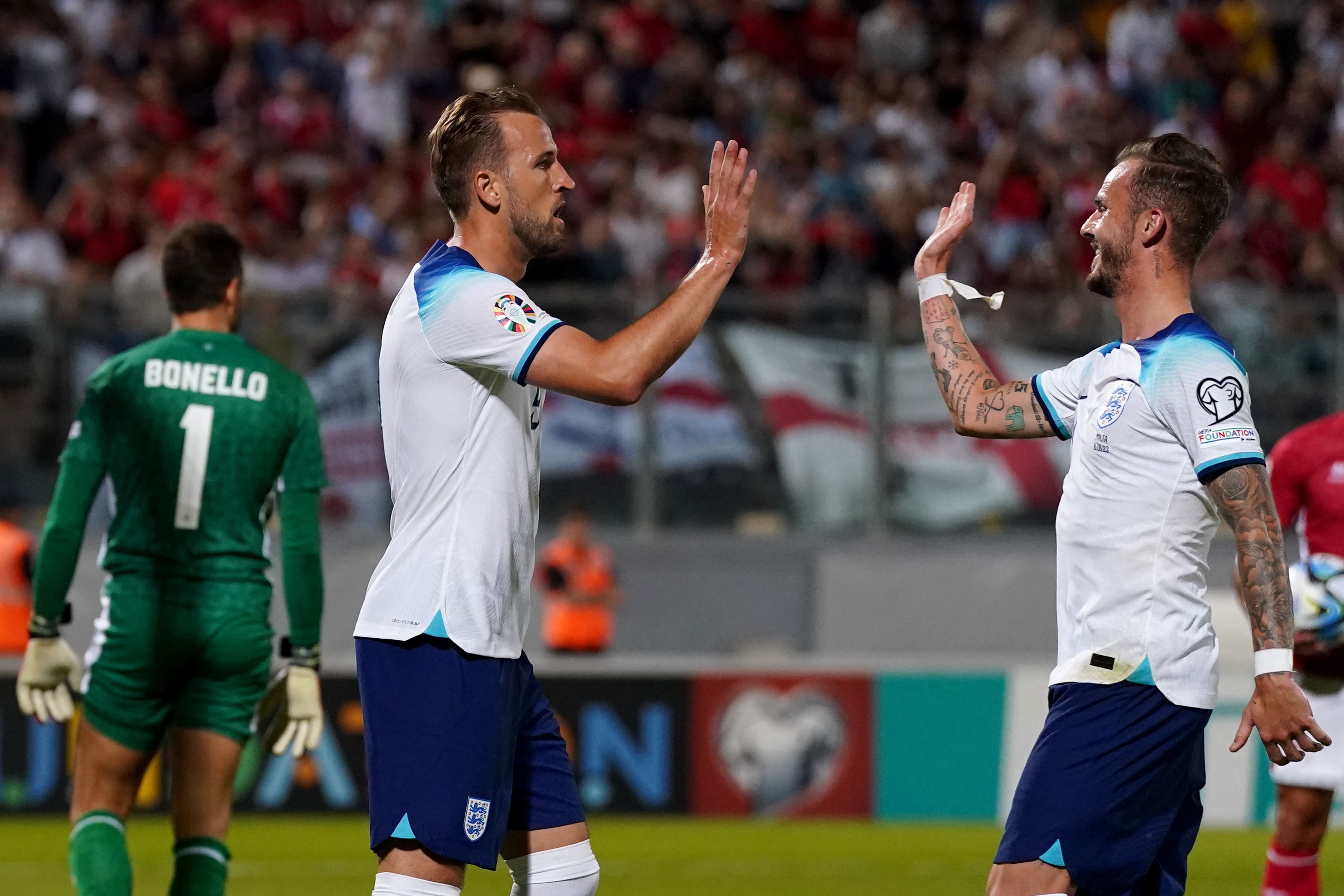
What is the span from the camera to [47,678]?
5691mm

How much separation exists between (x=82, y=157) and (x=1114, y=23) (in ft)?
29.0

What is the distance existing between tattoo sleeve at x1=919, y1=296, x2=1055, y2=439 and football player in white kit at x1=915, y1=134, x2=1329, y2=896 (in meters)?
0.16

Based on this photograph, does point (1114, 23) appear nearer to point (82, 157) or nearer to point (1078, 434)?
point (82, 157)

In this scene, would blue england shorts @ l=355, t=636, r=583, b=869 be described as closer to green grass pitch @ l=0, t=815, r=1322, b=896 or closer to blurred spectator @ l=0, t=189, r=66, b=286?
green grass pitch @ l=0, t=815, r=1322, b=896

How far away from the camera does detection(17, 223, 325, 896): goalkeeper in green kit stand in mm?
5570

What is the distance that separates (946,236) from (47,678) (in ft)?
9.52

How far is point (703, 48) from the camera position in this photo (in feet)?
54.4

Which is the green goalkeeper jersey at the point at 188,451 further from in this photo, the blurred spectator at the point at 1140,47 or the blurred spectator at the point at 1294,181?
the blurred spectator at the point at 1140,47

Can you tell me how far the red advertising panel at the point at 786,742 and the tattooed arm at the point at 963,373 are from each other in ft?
22.6

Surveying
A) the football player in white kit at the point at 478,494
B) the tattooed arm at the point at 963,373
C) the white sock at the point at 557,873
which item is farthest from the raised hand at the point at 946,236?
the white sock at the point at 557,873

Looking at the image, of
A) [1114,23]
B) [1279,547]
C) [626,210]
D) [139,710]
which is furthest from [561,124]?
[1279,547]

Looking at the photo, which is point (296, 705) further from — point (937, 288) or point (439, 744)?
point (937, 288)

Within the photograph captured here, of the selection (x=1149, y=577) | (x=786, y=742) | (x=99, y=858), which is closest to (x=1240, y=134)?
(x=786, y=742)

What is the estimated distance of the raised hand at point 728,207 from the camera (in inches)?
170
